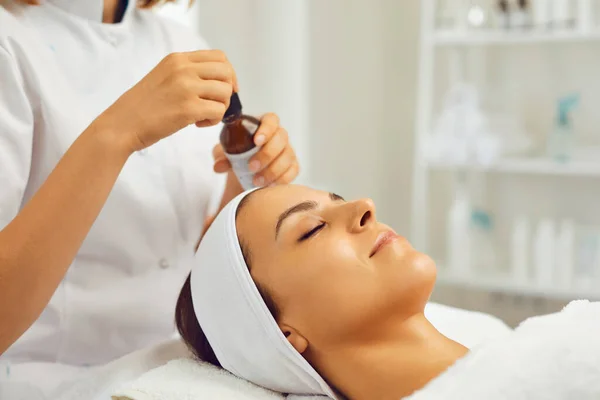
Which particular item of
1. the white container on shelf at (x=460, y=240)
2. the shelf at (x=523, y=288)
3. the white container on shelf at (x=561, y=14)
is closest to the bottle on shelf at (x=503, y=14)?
the white container on shelf at (x=561, y=14)

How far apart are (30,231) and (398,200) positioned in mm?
2498

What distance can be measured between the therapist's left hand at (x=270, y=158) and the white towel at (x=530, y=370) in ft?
1.63

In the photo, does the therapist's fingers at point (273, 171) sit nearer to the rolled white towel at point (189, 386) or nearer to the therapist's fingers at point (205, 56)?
the therapist's fingers at point (205, 56)

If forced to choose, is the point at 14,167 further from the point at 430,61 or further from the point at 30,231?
the point at 430,61

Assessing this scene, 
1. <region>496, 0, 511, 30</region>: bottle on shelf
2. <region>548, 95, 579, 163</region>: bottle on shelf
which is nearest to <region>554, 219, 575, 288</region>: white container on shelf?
<region>548, 95, 579, 163</region>: bottle on shelf

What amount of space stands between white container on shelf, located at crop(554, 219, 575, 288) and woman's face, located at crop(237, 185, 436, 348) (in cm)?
177

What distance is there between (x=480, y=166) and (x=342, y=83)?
0.76 meters

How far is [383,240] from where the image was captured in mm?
973

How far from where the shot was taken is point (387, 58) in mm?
3109

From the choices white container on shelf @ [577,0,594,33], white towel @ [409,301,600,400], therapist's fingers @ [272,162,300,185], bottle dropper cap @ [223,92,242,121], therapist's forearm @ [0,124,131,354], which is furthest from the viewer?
white container on shelf @ [577,0,594,33]

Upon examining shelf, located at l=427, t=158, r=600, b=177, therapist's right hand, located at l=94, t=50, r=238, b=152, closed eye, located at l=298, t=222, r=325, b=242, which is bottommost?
shelf, located at l=427, t=158, r=600, b=177

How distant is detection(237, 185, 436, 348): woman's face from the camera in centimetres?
91

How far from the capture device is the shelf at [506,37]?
250 centimetres

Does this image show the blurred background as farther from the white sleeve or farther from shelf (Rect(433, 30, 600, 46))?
the white sleeve
